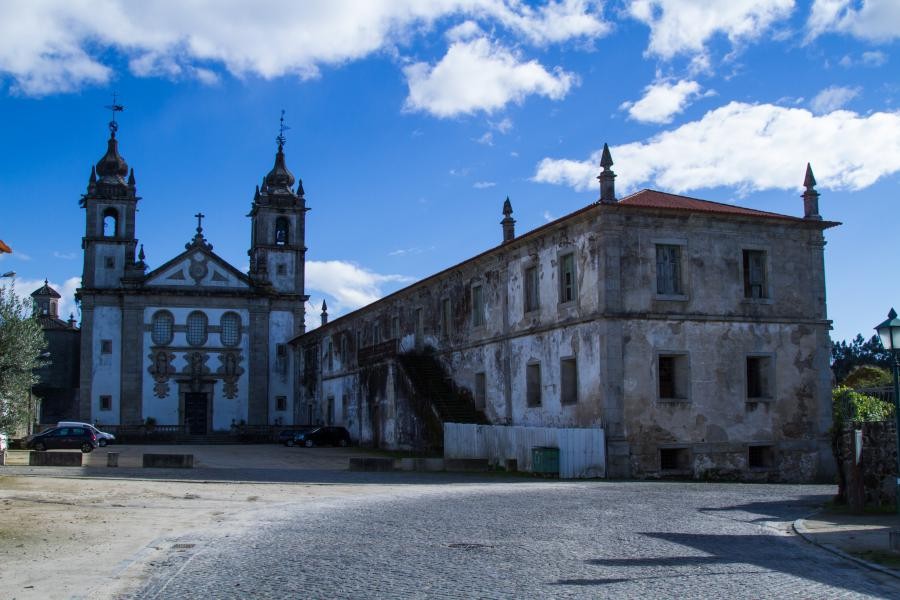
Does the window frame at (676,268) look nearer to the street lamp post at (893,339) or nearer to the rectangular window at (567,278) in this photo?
the rectangular window at (567,278)

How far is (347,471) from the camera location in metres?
27.3

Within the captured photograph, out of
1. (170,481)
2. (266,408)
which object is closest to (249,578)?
(170,481)

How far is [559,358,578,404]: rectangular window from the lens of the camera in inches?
1067

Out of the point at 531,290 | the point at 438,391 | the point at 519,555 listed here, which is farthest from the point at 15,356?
the point at 438,391

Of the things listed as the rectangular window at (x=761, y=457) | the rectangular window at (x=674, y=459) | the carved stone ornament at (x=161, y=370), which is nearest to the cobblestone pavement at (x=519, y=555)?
the rectangular window at (x=674, y=459)

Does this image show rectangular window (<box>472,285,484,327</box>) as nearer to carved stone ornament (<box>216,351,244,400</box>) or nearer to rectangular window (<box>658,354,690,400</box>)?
rectangular window (<box>658,354,690,400</box>)

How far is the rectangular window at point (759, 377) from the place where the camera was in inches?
1059

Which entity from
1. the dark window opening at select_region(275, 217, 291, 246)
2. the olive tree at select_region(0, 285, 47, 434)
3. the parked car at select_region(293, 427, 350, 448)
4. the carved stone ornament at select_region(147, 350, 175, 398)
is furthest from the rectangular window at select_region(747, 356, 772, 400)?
the dark window opening at select_region(275, 217, 291, 246)

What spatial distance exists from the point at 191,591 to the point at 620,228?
63.1ft

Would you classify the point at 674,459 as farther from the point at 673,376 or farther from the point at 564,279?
the point at 564,279

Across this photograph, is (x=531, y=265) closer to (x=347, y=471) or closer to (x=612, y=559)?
(x=347, y=471)

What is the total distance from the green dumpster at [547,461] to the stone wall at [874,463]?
9.95 m

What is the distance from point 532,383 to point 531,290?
2.98m

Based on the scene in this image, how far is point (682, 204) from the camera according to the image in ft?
89.5
